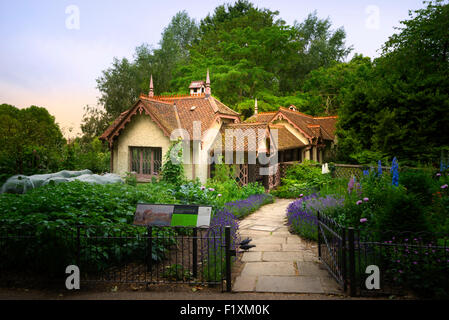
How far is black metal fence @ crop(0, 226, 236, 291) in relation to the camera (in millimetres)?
6125

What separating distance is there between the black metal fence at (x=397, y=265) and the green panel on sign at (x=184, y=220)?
269 centimetres

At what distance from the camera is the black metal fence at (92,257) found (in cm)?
612

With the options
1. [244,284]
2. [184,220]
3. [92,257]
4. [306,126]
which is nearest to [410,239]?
[244,284]

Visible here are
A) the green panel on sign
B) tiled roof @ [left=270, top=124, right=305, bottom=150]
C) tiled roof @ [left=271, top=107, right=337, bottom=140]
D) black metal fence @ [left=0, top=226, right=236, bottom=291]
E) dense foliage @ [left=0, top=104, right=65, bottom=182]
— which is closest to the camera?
black metal fence @ [left=0, top=226, right=236, bottom=291]

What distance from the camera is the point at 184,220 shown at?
6688 millimetres

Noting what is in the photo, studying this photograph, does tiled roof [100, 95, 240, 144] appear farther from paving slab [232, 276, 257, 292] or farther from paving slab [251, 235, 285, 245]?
paving slab [232, 276, 257, 292]

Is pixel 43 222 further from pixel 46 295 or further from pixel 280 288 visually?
pixel 280 288

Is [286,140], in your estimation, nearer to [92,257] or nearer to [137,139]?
[137,139]

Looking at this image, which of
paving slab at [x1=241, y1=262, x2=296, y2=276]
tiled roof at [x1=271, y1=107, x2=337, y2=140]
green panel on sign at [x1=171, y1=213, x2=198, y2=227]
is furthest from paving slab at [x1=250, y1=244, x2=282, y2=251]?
tiled roof at [x1=271, y1=107, x2=337, y2=140]

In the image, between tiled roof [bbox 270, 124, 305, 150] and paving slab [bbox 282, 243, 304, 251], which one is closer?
paving slab [bbox 282, 243, 304, 251]

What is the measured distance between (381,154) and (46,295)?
1662cm

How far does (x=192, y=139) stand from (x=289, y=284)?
11.7 metres

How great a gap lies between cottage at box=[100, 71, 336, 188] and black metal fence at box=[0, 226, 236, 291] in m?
10.1

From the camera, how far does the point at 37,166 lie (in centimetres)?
1658
